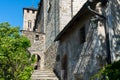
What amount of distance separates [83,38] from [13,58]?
160 inches

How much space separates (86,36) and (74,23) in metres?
2.06

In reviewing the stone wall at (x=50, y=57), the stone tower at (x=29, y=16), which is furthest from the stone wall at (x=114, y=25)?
the stone tower at (x=29, y=16)

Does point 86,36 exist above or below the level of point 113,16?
below

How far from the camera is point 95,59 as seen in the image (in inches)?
430

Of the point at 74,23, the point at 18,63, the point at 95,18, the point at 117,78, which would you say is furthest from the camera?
the point at 74,23

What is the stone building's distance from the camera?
10.8 metres

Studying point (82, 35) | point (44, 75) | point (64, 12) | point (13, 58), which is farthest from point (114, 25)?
point (64, 12)

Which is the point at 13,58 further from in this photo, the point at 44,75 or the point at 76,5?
the point at 76,5

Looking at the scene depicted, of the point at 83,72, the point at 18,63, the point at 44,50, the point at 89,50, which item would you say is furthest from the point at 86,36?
the point at 44,50

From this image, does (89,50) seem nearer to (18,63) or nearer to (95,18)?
(95,18)

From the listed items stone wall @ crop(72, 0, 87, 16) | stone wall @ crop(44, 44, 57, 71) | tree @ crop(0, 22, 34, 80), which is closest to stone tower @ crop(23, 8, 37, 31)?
stone wall @ crop(44, 44, 57, 71)

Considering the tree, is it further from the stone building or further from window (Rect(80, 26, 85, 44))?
window (Rect(80, 26, 85, 44))

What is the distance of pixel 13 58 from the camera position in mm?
12969

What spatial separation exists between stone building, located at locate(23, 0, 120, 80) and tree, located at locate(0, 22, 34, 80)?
2.83 m
